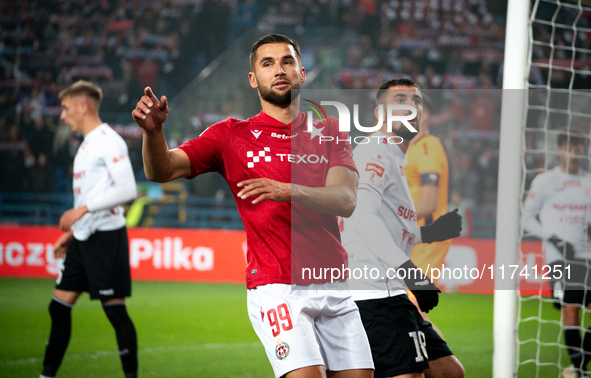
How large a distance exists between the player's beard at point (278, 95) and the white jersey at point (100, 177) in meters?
1.79

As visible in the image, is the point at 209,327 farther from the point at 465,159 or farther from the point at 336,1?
the point at 336,1

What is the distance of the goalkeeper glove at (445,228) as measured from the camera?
3211 mm

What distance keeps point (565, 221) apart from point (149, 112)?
4.03 m

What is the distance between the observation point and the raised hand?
2.13 metres

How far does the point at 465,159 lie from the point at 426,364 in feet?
35.4

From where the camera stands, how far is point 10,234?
9117 mm

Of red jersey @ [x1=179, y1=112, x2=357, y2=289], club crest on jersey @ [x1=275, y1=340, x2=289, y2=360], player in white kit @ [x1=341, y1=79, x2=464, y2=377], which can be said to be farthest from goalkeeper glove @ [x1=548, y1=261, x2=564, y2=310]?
club crest on jersey @ [x1=275, y1=340, x2=289, y2=360]

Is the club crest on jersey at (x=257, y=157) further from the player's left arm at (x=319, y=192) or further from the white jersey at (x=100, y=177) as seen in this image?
the white jersey at (x=100, y=177)

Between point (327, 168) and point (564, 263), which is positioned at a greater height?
point (327, 168)

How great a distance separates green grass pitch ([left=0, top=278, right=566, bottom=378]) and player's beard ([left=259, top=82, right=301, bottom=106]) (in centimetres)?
276

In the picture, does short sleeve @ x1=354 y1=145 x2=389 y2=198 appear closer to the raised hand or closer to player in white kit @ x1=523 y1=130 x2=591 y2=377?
the raised hand

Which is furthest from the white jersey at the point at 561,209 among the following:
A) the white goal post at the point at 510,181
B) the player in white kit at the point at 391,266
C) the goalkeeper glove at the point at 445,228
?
the player in white kit at the point at 391,266

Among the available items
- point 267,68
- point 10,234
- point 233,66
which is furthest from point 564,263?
point 233,66

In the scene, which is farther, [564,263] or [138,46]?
[138,46]
